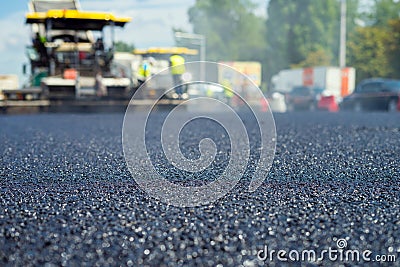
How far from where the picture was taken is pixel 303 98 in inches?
972

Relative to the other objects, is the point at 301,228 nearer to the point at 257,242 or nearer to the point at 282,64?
the point at 257,242

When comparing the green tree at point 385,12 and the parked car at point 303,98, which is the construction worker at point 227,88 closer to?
the parked car at point 303,98

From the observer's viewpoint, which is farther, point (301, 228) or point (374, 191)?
point (374, 191)

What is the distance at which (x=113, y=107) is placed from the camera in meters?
12.6

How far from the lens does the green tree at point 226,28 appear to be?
208 ft

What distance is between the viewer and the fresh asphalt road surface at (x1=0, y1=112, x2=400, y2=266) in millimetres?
1926

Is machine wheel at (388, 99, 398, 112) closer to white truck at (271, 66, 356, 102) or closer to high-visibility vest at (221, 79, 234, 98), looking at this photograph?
white truck at (271, 66, 356, 102)

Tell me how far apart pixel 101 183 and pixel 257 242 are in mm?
1491

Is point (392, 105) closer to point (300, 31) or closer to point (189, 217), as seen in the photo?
point (189, 217)

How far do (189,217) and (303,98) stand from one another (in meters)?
22.9

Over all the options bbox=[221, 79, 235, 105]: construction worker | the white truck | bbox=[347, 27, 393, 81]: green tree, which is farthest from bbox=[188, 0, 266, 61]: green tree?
bbox=[221, 79, 235, 105]: construction worker

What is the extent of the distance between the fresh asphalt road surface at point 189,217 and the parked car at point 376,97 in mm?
14651

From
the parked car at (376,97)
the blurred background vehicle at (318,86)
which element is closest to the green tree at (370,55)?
the blurred background vehicle at (318,86)

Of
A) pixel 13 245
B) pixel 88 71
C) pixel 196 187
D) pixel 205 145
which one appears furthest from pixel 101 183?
pixel 88 71
